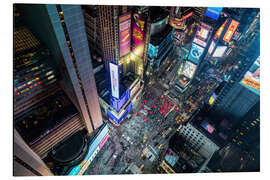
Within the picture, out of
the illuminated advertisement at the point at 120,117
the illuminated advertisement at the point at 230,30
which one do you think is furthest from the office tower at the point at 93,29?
the illuminated advertisement at the point at 230,30

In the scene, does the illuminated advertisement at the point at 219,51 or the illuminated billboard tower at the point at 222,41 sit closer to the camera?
the illuminated billboard tower at the point at 222,41

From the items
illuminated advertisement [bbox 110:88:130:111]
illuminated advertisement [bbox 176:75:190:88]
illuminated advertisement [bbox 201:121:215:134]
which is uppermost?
illuminated advertisement [bbox 110:88:130:111]

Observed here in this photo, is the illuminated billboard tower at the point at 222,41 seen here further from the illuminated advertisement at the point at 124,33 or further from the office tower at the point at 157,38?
the illuminated advertisement at the point at 124,33

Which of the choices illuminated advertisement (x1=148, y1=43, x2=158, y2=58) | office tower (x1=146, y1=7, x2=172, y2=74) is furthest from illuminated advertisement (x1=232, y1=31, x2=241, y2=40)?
illuminated advertisement (x1=148, y1=43, x2=158, y2=58)

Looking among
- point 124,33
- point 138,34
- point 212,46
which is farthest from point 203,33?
point 124,33

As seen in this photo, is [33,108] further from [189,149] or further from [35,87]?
[189,149]

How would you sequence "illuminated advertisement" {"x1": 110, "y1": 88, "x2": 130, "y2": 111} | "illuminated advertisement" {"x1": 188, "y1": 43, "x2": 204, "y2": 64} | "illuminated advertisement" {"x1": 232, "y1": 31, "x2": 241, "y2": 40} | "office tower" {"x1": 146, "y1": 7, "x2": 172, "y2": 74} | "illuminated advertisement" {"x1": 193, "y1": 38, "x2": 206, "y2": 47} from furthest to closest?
"illuminated advertisement" {"x1": 232, "y1": 31, "x2": 241, "y2": 40} < "office tower" {"x1": 146, "y1": 7, "x2": 172, "y2": 74} < "illuminated advertisement" {"x1": 188, "y1": 43, "x2": 204, "y2": 64} < "illuminated advertisement" {"x1": 193, "y1": 38, "x2": 206, "y2": 47} < "illuminated advertisement" {"x1": 110, "y1": 88, "x2": 130, "y2": 111}

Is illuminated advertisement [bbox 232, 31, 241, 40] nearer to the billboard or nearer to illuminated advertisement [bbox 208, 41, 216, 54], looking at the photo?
illuminated advertisement [bbox 208, 41, 216, 54]
